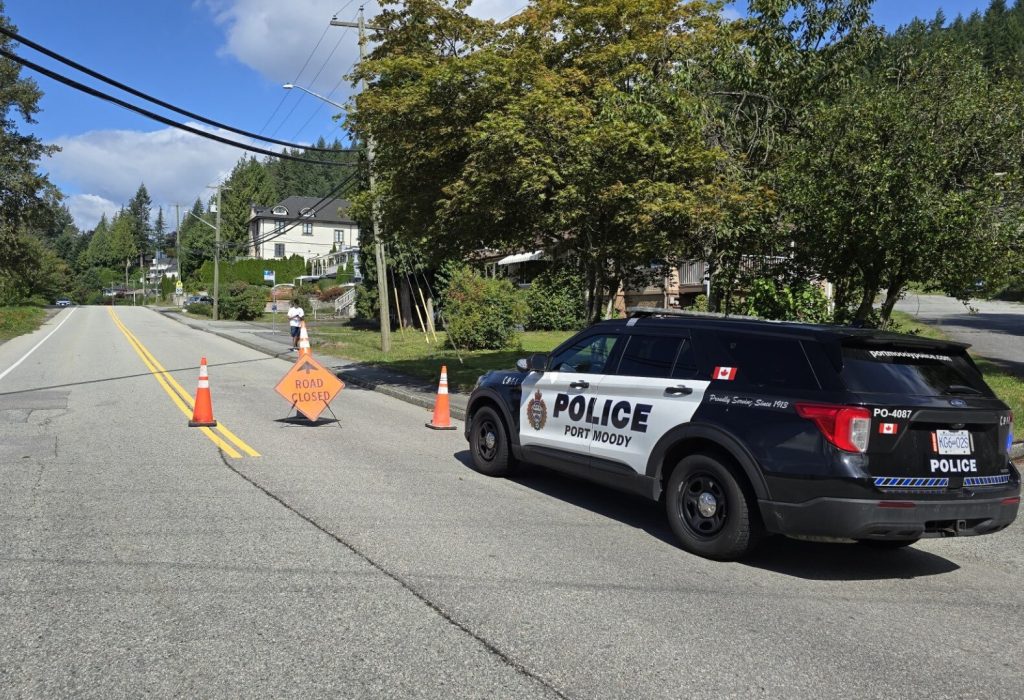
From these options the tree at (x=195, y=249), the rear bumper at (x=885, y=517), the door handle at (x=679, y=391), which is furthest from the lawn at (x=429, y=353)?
the tree at (x=195, y=249)

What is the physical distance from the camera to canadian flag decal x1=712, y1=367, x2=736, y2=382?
18.8 feet

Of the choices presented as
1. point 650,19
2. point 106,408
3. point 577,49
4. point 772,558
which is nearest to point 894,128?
point 650,19

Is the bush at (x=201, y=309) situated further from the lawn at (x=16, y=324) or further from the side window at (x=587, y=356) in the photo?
the side window at (x=587, y=356)

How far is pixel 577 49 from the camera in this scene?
14.0 meters

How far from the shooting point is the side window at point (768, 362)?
532 cm

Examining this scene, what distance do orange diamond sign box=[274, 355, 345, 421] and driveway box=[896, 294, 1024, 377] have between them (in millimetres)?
11173

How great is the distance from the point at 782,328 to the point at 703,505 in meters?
1.38

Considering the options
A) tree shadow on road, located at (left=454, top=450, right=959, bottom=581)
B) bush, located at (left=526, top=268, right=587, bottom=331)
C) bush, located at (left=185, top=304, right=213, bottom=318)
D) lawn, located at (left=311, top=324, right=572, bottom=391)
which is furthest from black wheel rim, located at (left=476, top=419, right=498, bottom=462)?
bush, located at (left=185, top=304, right=213, bottom=318)

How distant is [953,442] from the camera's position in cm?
522

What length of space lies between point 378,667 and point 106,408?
1067 cm

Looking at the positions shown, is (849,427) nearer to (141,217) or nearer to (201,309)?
(201,309)

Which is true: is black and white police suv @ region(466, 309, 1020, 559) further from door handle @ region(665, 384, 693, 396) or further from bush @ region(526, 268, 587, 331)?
bush @ region(526, 268, 587, 331)

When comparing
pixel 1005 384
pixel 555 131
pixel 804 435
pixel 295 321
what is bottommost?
pixel 1005 384

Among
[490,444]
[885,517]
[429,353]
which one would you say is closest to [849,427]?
[885,517]
